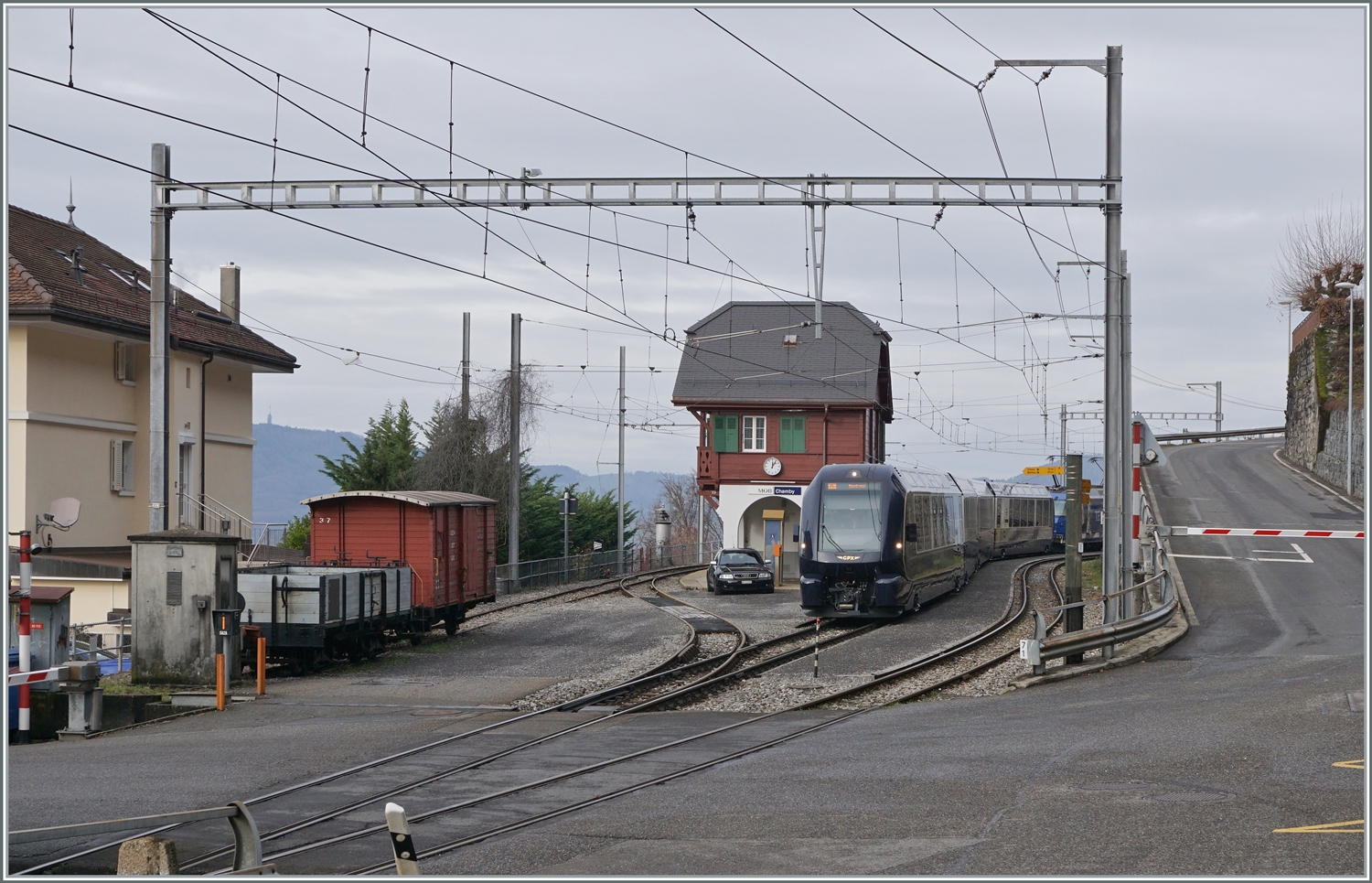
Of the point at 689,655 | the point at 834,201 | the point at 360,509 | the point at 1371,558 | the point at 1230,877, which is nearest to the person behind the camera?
the point at 1230,877

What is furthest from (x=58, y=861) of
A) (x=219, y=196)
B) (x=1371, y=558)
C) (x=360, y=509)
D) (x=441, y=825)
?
(x=360, y=509)

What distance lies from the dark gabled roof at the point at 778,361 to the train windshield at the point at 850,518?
24.8 metres

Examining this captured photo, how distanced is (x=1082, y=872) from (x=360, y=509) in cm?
2172

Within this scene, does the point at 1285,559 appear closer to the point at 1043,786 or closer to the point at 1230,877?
the point at 1043,786

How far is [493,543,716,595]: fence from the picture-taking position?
43.5m

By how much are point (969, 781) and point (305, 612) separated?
13.7 meters

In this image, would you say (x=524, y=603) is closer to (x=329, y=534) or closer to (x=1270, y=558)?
(x=329, y=534)

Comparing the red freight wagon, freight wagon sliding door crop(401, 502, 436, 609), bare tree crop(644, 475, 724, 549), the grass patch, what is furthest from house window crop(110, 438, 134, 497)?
bare tree crop(644, 475, 724, 549)

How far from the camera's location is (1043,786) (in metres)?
11.3

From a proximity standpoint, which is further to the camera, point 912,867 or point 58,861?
point 58,861

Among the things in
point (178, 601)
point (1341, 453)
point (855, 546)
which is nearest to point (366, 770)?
point (178, 601)

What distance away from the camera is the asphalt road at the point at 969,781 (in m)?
8.92

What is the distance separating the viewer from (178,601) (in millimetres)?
20359

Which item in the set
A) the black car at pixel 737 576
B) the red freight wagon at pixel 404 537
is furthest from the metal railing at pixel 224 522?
the black car at pixel 737 576
